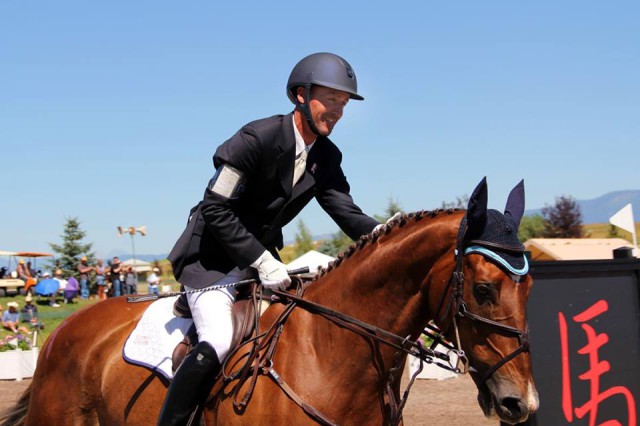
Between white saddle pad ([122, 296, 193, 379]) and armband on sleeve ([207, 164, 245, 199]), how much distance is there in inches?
33.2

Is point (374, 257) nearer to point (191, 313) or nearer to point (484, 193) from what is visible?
point (484, 193)

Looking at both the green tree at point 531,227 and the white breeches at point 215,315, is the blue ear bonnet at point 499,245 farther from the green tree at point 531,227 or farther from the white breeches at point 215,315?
the green tree at point 531,227

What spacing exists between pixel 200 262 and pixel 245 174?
59cm

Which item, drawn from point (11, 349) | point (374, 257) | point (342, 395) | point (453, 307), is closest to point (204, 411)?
point (342, 395)

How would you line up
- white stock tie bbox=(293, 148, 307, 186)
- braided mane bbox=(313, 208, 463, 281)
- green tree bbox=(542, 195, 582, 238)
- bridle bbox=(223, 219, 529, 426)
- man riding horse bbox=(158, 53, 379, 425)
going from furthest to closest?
green tree bbox=(542, 195, 582, 238) < white stock tie bbox=(293, 148, 307, 186) < man riding horse bbox=(158, 53, 379, 425) < braided mane bbox=(313, 208, 463, 281) < bridle bbox=(223, 219, 529, 426)

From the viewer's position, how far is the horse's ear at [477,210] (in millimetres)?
3207

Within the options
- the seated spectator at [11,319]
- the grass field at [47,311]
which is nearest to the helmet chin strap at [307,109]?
the grass field at [47,311]

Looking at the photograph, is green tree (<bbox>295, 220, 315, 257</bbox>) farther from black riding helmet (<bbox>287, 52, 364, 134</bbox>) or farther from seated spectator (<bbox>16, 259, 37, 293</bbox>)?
black riding helmet (<bbox>287, 52, 364, 134</bbox>)

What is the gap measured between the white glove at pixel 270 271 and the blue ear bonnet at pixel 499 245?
0.96m

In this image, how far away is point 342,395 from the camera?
11.2 ft

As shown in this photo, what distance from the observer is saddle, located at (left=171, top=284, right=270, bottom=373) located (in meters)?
3.77

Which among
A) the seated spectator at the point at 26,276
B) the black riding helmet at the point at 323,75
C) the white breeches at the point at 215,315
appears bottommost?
the seated spectator at the point at 26,276

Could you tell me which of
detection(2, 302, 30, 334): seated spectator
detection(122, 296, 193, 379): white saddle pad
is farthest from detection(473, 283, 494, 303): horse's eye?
detection(2, 302, 30, 334): seated spectator

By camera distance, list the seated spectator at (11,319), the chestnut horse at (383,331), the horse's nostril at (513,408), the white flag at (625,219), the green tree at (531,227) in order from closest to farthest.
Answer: the horse's nostril at (513,408), the chestnut horse at (383,331), the white flag at (625,219), the seated spectator at (11,319), the green tree at (531,227)
